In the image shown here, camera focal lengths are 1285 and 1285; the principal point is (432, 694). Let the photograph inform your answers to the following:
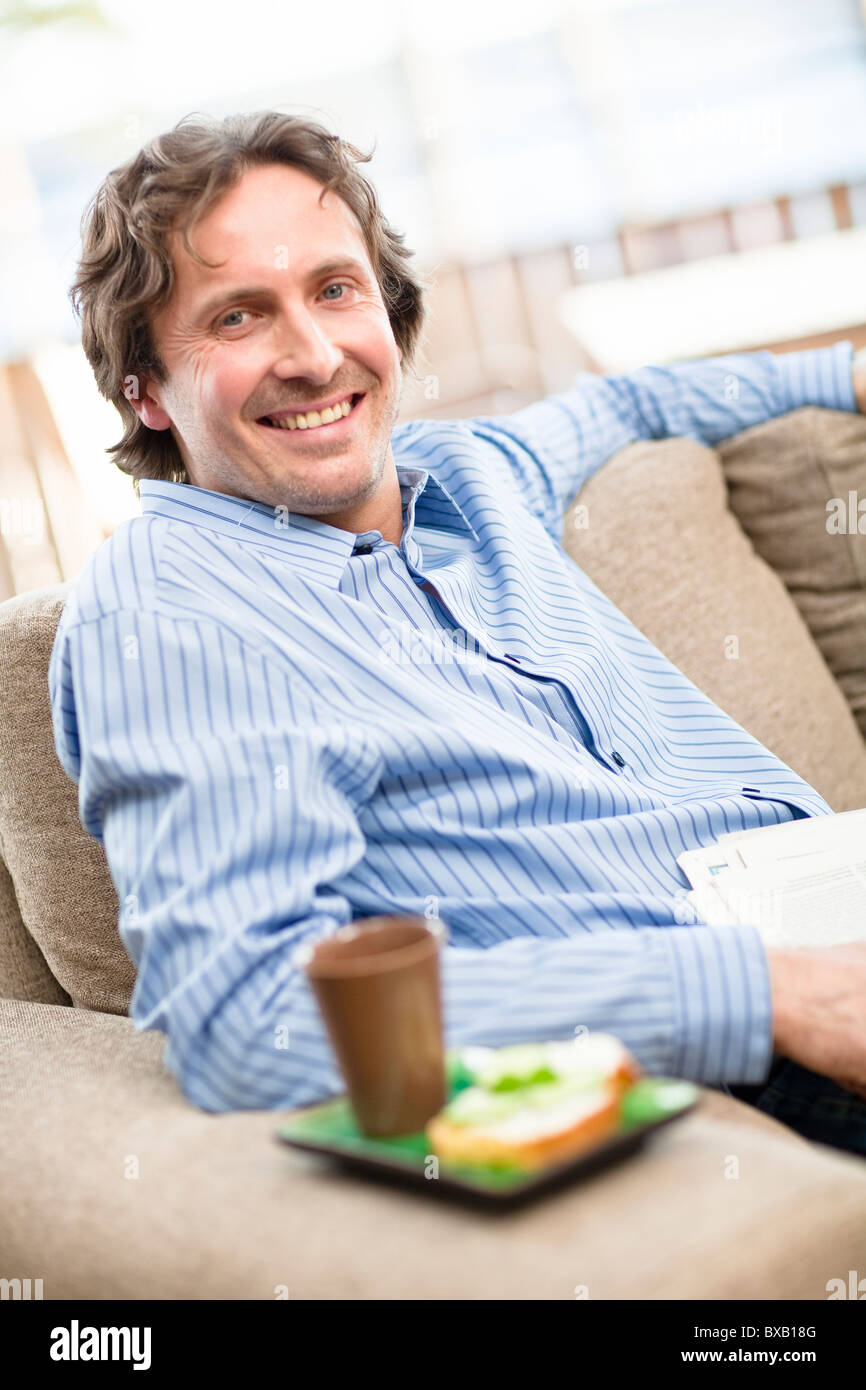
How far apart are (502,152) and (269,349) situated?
3279 mm

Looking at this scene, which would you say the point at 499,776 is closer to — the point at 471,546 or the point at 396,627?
the point at 396,627

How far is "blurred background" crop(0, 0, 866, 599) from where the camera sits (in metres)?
3.86

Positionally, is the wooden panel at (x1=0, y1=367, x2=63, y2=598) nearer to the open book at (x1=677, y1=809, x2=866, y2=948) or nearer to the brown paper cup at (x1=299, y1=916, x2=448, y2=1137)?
the open book at (x1=677, y1=809, x2=866, y2=948)

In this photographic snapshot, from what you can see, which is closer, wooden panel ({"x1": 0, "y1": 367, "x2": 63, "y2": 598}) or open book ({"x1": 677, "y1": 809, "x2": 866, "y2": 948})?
open book ({"x1": 677, "y1": 809, "x2": 866, "y2": 948})

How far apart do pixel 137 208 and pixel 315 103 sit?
3137 mm

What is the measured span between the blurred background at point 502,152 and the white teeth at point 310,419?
262 centimetres

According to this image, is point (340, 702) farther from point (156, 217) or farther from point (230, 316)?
point (156, 217)

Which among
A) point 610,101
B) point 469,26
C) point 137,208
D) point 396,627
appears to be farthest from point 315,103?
point 396,627

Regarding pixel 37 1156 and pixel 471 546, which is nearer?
pixel 37 1156

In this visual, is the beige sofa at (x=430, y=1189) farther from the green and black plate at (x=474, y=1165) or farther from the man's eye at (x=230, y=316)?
the man's eye at (x=230, y=316)

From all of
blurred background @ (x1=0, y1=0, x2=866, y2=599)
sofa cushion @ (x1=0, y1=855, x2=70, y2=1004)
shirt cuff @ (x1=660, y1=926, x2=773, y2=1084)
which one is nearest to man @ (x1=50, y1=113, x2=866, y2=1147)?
shirt cuff @ (x1=660, y1=926, x2=773, y2=1084)

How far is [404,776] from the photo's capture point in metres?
1.09

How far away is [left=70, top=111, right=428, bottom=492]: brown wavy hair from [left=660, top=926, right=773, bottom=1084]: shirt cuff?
842 mm

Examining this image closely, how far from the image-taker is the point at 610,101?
4.19 metres
